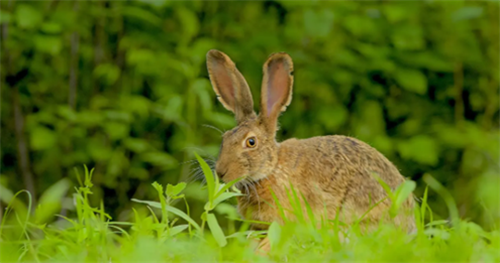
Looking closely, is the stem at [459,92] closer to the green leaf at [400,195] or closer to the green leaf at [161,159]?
the green leaf at [161,159]

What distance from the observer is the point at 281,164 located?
12.5ft

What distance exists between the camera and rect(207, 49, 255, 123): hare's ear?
3.91 metres

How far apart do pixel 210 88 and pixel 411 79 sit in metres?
1.65

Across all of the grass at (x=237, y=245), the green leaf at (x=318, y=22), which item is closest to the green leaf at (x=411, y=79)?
the green leaf at (x=318, y=22)

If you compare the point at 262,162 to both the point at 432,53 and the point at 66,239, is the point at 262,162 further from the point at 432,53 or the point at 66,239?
the point at 432,53

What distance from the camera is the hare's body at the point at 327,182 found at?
3666 mm

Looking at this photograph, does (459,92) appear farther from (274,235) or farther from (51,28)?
(274,235)

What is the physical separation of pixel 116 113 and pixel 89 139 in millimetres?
595

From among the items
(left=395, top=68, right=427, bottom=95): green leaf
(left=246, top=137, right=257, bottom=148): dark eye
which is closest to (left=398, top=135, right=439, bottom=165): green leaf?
(left=395, top=68, right=427, bottom=95): green leaf

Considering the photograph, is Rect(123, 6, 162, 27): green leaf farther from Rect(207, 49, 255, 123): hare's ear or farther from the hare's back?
the hare's back

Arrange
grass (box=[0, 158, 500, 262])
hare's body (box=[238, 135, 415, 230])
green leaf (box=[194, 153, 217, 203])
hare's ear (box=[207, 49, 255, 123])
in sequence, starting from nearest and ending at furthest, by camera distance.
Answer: grass (box=[0, 158, 500, 262]) → green leaf (box=[194, 153, 217, 203]) → hare's body (box=[238, 135, 415, 230]) → hare's ear (box=[207, 49, 255, 123])

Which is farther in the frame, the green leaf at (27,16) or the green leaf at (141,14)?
the green leaf at (141,14)

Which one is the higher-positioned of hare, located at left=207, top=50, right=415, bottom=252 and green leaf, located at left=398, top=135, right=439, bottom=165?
hare, located at left=207, top=50, right=415, bottom=252

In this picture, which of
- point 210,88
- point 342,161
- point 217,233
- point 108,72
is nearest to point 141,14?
point 108,72
